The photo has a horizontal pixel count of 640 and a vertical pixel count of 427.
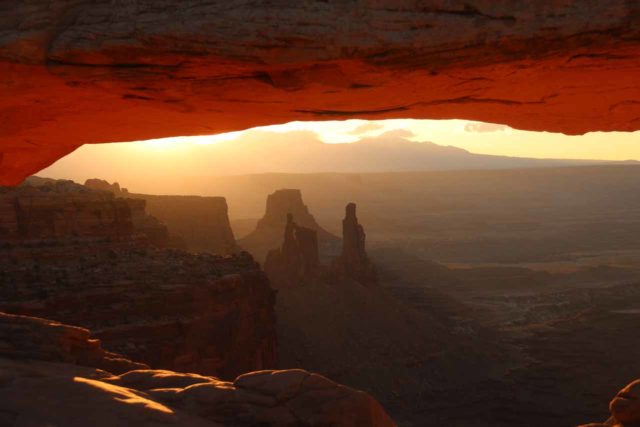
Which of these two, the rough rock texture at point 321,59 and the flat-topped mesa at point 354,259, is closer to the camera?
the rough rock texture at point 321,59

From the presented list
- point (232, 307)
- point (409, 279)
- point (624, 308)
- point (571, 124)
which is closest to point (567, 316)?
point (624, 308)

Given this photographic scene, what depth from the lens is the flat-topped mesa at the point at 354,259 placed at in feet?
131

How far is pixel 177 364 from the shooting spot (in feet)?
65.3

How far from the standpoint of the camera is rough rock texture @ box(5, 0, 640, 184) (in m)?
6.55

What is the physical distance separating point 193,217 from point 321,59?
39.8 meters

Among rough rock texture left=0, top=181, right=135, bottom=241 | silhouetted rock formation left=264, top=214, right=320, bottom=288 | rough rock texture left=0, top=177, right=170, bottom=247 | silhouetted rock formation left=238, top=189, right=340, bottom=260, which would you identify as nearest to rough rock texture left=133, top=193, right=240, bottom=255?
silhouetted rock formation left=264, top=214, right=320, bottom=288

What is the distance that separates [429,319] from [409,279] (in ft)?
57.0

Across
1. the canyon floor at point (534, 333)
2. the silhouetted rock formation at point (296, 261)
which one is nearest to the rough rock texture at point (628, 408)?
the canyon floor at point (534, 333)

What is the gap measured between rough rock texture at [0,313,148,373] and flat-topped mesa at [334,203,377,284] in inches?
1212

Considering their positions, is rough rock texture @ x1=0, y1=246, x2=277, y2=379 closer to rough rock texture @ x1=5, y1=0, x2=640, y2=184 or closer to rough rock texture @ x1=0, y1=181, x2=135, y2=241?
rough rock texture @ x1=0, y1=181, x2=135, y2=241

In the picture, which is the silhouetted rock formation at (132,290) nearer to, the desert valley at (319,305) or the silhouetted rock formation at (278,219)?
the desert valley at (319,305)

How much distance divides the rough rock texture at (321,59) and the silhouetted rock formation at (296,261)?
29212 millimetres

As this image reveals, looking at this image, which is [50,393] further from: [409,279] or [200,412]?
[409,279]

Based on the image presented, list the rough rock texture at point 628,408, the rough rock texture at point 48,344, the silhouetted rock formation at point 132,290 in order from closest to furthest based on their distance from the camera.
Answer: the rough rock texture at point 48,344 → the rough rock texture at point 628,408 → the silhouetted rock formation at point 132,290
